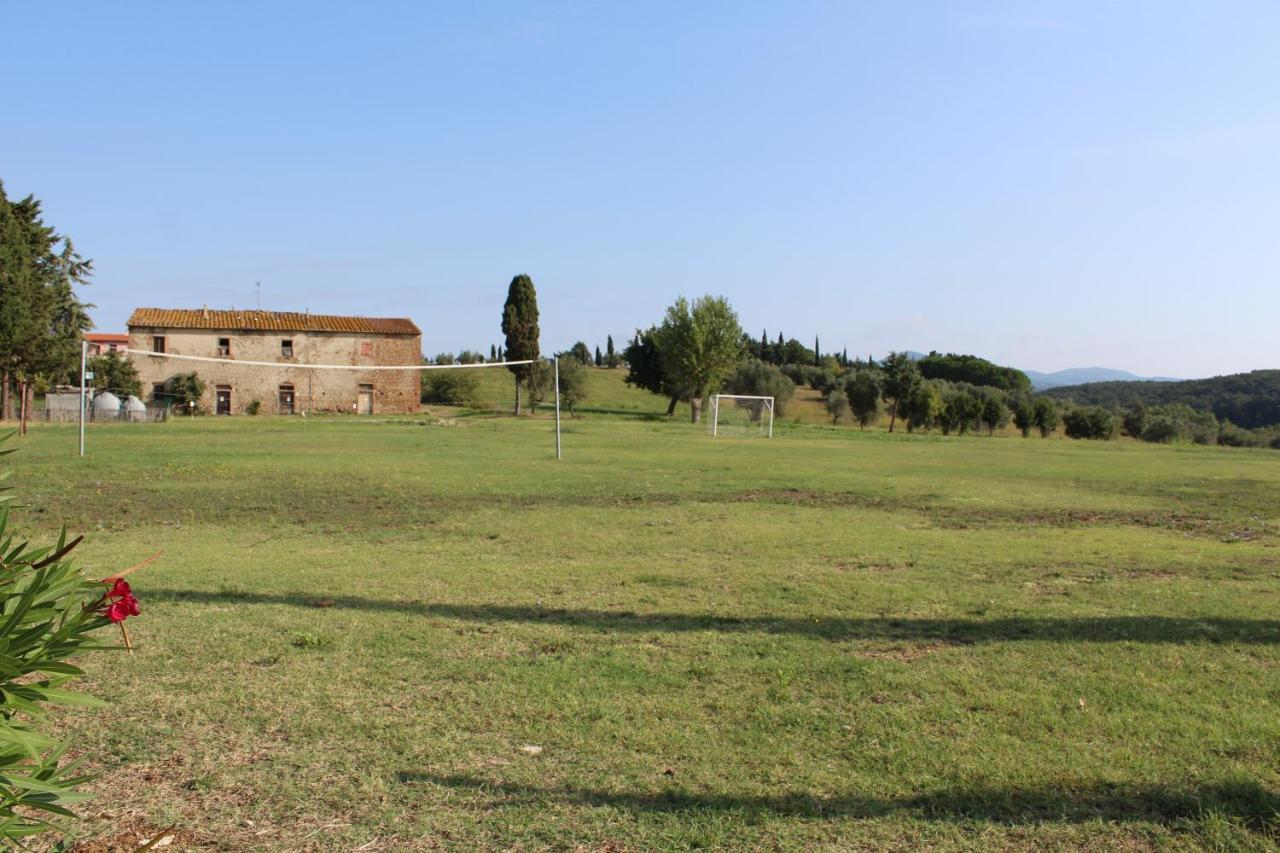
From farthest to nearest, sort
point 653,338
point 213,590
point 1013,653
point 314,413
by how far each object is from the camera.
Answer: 1. point 653,338
2. point 314,413
3. point 213,590
4. point 1013,653

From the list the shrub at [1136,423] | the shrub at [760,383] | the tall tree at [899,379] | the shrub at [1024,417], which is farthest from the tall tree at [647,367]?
the shrub at [1136,423]

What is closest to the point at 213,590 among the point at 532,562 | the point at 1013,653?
the point at 532,562

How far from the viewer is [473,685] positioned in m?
5.54

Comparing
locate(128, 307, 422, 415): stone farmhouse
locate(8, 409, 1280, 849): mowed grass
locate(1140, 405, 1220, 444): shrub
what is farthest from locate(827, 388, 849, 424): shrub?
locate(8, 409, 1280, 849): mowed grass

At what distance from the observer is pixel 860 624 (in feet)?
23.7

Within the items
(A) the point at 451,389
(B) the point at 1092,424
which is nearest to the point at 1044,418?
(B) the point at 1092,424

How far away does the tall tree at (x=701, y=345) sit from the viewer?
70438 mm

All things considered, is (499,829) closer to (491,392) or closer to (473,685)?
(473,685)

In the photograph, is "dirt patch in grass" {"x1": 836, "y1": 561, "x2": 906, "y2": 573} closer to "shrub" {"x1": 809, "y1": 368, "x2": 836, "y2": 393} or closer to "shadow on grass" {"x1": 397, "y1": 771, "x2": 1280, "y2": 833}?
"shadow on grass" {"x1": 397, "y1": 771, "x2": 1280, "y2": 833}

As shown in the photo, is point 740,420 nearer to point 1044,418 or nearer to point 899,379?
point 899,379

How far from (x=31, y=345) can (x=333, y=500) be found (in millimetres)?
31085

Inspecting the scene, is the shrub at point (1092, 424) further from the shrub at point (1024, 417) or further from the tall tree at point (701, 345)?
the tall tree at point (701, 345)

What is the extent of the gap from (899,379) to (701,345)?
1790 cm

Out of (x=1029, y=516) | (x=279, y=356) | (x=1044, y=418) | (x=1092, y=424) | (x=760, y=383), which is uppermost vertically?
(x=279, y=356)
